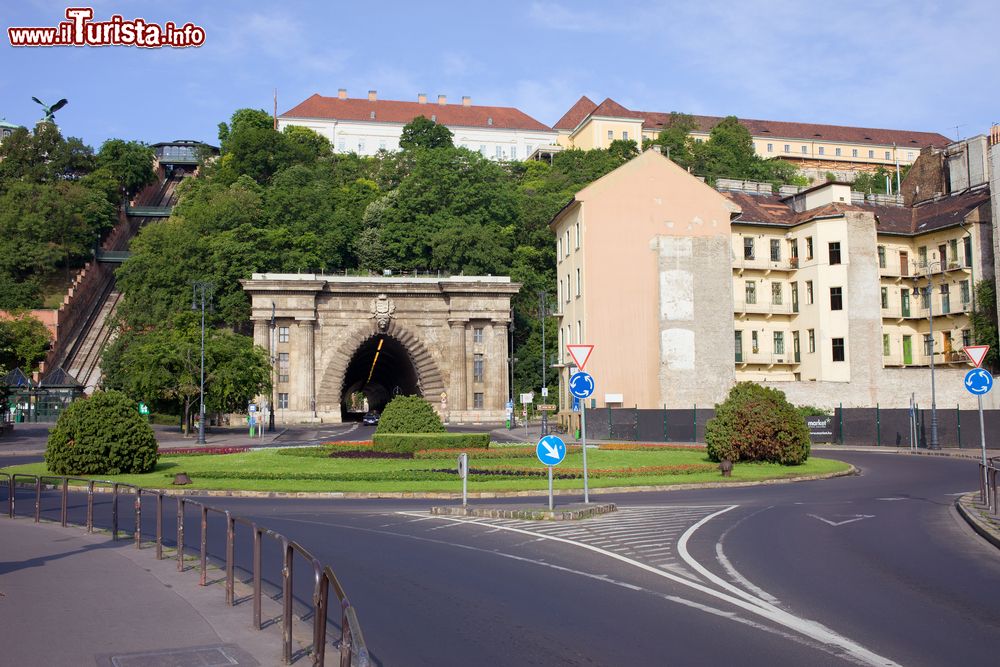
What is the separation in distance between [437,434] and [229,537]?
1141 inches

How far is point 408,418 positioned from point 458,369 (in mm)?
38258

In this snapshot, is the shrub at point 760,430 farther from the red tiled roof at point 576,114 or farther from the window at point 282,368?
the red tiled roof at point 576,114

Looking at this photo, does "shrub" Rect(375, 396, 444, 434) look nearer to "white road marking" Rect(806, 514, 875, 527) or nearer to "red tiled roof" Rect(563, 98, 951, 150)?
"white road marking" Rect(806, 514, 875, 527)

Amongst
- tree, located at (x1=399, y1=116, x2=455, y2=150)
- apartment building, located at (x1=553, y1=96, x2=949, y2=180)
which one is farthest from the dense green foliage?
apartment building, located at (x1=553, y1=96, x2=949, y2=180)

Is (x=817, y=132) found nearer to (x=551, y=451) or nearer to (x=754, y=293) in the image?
(x=754, y=293)

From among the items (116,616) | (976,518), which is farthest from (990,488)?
(116,616)

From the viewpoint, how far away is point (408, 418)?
40812 mm

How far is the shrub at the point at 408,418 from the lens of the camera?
40478 mm

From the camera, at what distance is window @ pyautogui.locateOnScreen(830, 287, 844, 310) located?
66.4 metres

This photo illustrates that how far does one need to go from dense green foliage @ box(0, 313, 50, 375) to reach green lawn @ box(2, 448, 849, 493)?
53.0m

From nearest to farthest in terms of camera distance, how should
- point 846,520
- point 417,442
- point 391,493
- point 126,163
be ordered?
point 846,520
point 391,493
point 417,442
point 126,163

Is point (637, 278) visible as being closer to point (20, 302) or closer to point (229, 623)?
point (229, 623)

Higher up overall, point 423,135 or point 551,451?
point 423,135

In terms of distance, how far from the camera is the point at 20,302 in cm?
9412
